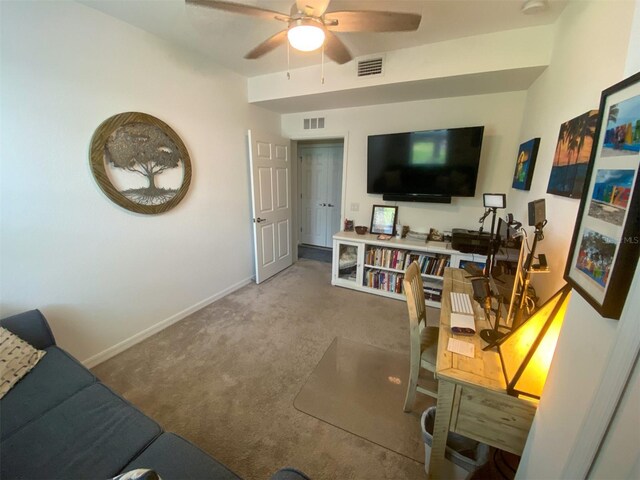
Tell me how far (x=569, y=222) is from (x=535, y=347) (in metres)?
0.82

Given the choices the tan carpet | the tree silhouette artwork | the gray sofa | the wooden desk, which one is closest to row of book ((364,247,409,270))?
the tan carpet

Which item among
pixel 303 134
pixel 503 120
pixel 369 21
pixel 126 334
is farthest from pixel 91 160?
pixel 503 120

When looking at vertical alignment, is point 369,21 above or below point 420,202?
above

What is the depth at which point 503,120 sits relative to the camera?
269cm

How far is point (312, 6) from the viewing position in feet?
4.19

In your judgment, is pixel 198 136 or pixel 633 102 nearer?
pixel 633 102

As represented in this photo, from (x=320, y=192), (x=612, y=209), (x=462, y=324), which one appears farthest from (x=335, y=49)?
(x=320, y=192)

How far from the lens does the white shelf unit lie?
284cm

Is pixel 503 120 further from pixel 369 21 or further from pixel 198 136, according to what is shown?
pixel 198 136

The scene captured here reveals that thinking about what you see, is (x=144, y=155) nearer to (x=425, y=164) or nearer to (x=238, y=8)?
(x=238, y=8)

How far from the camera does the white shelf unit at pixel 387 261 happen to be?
284 cm

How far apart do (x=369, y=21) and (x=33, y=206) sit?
2.40 meters

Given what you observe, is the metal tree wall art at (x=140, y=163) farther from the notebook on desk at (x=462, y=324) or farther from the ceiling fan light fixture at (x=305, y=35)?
the notebook on desk at (x=462, y=324)

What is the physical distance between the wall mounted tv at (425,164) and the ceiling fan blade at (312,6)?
1.84 metres
